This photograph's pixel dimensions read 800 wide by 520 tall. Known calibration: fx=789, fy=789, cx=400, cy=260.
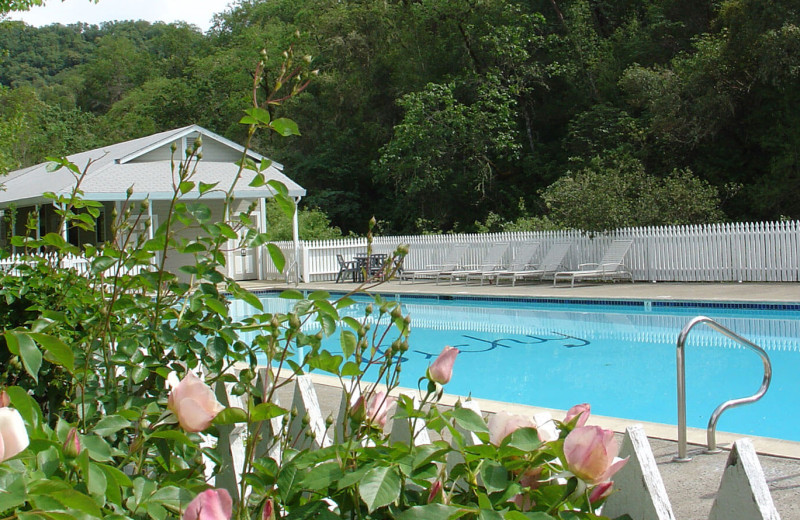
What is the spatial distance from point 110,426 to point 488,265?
19.2m

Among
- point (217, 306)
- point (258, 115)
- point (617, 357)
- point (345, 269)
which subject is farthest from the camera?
point (345, 269)

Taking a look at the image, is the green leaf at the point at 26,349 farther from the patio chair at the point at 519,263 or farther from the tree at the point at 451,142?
the tree at the point at 451,142

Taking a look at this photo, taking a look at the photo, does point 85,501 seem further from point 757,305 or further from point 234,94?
point 234,94

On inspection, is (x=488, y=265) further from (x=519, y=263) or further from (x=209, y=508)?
(x=209, y=508)

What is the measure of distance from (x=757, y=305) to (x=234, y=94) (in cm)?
3242

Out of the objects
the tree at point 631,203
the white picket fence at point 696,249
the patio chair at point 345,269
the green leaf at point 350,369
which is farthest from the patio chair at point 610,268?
the green leaf at point 350,369

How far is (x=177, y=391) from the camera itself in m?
1.34

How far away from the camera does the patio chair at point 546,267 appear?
19.2m

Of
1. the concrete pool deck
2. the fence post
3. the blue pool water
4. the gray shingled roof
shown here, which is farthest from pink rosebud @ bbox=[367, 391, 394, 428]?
the gray shingled roof

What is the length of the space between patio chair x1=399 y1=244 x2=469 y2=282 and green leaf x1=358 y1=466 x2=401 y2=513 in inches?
773

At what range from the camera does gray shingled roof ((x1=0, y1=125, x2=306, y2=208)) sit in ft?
66.6

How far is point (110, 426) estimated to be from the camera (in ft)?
4.73

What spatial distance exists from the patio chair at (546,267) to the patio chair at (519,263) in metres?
0.10

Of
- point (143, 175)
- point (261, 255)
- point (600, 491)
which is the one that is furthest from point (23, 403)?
point (261, 255)
